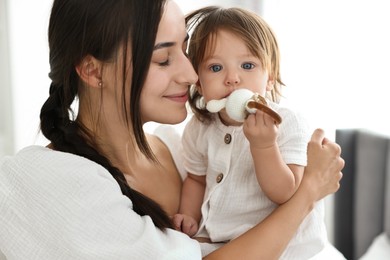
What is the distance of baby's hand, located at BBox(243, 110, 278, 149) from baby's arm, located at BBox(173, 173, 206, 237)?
0.36 metres

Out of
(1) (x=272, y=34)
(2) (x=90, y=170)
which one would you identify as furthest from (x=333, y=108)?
(2) (x=90, y=170)

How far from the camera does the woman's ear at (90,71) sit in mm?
1179

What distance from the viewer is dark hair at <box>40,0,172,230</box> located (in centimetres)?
112

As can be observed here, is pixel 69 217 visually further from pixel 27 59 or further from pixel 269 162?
pixel 27 59

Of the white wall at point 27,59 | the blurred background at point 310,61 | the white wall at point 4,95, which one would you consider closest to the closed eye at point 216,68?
the blurred background at point 310,61

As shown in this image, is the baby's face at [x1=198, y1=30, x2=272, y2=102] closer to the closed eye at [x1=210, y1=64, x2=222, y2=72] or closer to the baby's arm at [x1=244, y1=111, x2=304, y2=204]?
the closed eye at [x1=210, y1=64, x2=222, y2=72]

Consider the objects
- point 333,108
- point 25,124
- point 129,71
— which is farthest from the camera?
point 25,124

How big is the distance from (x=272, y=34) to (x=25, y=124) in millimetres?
2109

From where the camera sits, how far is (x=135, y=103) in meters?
1.17

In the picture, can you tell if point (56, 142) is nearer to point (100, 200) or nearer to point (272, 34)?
point (100, 200)

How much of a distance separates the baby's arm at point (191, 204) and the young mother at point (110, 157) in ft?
0.22

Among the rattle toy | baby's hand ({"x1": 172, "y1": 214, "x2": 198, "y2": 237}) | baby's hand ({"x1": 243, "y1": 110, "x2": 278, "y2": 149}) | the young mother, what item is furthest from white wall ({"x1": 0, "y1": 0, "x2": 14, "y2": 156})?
baby's hand ({"x1": 243, "y1": 110, "x2": 278, "y2": 149})

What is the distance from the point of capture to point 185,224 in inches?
52.7

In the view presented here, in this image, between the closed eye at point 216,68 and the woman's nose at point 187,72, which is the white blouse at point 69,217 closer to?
the woman's nose at point 187,72
